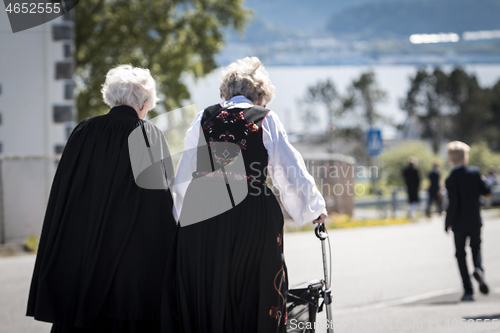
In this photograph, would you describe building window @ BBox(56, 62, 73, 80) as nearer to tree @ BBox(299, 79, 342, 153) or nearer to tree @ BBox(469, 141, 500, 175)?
tree @ BBox(469, 141, 500, 175)

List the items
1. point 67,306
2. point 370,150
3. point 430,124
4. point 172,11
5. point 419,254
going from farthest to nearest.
Answer: point 430,124 < point 172,11 < point 370,150 < point 419,254 < point 67,306

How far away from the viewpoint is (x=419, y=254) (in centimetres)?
923

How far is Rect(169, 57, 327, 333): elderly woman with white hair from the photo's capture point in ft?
10.2

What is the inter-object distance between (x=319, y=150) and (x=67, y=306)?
47.7 metres

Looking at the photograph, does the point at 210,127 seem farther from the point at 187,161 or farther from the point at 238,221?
the point at 238,221

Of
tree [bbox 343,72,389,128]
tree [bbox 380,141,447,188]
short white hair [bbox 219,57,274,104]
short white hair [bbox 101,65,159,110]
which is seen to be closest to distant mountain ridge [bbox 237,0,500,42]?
tree [bbox 343,72,389,128]

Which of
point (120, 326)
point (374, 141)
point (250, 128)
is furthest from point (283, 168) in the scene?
point (374, 141)

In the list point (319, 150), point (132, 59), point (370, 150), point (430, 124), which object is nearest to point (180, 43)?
point (132, 59)

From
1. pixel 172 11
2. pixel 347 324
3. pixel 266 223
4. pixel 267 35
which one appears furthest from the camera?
pixel 267 35

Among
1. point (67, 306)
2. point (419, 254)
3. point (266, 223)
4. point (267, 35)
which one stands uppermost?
point (267, 35)

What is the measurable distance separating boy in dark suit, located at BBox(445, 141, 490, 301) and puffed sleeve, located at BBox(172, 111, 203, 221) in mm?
3810

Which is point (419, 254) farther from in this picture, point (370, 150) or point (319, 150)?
point (319, 150)

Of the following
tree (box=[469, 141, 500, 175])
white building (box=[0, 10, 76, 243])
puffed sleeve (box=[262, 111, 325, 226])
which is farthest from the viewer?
tree (box=[469, 141, 500, 175])

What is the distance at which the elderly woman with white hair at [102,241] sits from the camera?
11.3 ft
